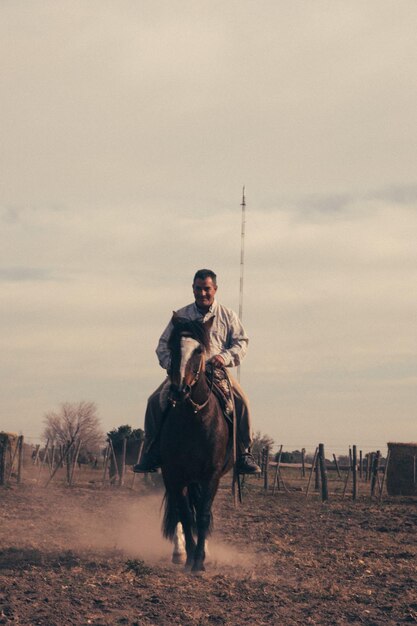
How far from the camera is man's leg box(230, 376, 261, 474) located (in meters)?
9.80

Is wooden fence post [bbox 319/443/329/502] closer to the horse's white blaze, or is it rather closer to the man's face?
the man's face

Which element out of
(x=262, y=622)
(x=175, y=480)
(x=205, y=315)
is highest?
(x=205, y=315)

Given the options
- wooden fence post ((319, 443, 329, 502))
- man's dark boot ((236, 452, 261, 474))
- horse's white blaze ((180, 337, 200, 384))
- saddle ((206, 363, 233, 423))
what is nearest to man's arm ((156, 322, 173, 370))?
saddle ((206, 363, 233, 423))

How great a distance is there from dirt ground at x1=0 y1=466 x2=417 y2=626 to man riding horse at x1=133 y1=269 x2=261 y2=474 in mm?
1186

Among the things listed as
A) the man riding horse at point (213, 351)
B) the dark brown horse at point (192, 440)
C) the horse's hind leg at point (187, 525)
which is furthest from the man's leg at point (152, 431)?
the horse's hind leg at point (187, 525)

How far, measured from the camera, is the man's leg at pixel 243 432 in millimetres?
9797

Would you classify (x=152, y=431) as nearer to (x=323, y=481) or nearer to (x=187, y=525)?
(x=187, y=525)

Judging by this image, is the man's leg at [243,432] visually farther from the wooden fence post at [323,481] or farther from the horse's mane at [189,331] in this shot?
the wooden fence post at [323,481]

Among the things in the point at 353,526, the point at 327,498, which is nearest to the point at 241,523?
the point at 353,526

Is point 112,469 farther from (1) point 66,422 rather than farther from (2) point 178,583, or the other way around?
(1) point 66,422

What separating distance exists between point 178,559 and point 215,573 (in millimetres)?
990

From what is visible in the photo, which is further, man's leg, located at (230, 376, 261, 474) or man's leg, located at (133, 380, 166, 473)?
man's leg, located at (230, 376, 261, 474)

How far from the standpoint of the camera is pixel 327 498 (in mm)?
24938

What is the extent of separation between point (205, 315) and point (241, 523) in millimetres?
6661
